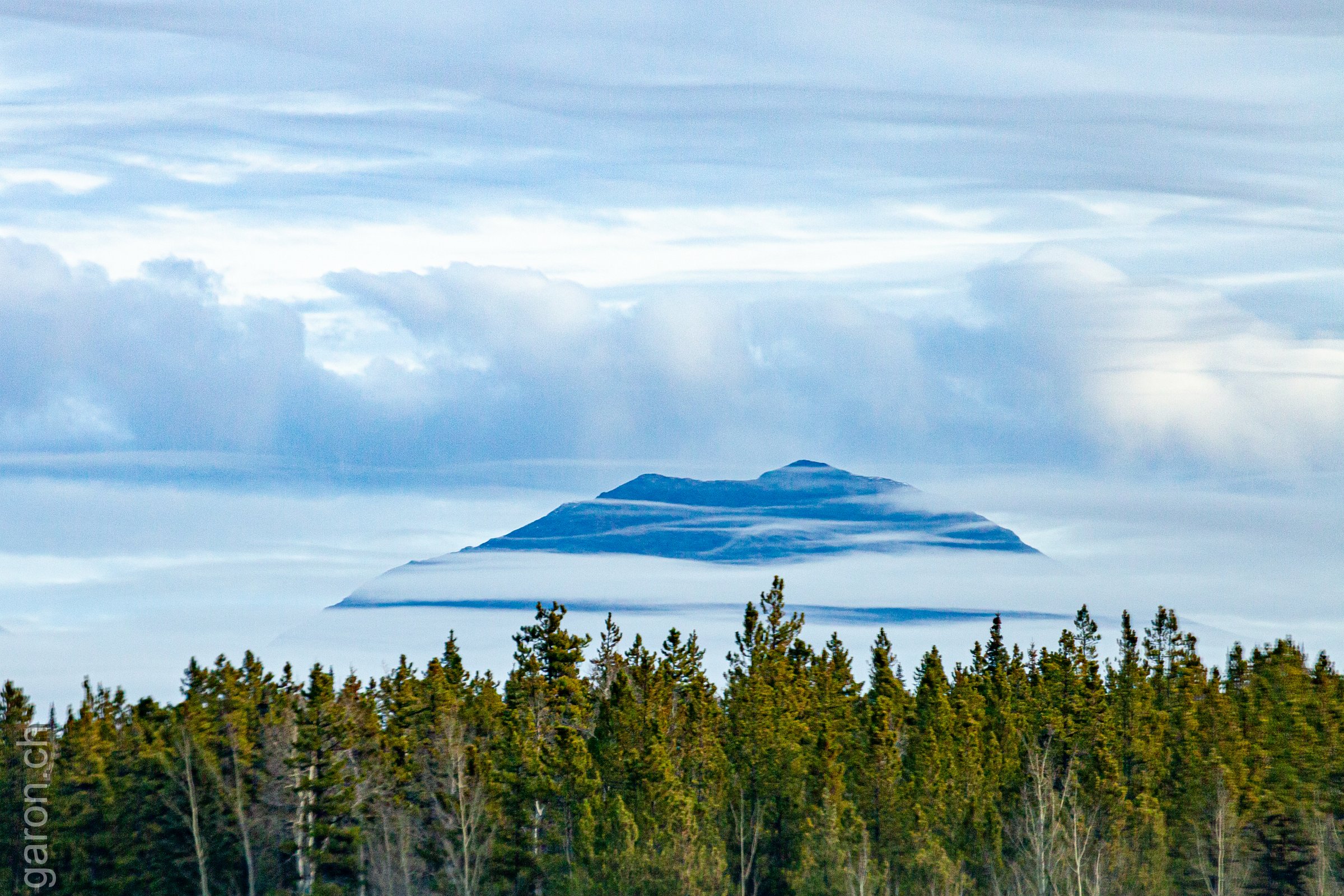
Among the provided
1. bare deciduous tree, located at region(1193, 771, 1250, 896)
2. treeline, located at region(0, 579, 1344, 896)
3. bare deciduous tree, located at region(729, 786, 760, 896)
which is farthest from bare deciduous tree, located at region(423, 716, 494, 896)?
bare deciduous tree, located at region(1193, 771, 1250, 896)

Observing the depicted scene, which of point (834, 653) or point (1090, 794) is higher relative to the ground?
point (834, 653)

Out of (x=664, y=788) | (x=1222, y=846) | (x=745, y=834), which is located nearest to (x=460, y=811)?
(x=664, y=788)

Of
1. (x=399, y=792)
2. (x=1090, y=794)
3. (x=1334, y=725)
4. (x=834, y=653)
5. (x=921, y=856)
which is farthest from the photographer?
(x=834, y=653)

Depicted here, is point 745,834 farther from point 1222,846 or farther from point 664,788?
point 1222,846

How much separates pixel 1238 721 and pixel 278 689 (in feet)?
171

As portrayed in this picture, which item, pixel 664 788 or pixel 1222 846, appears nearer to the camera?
pixel 664 788

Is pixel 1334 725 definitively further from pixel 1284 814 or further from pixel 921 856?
pixel 921 856

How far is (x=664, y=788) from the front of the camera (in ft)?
236

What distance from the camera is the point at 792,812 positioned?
78.2 m

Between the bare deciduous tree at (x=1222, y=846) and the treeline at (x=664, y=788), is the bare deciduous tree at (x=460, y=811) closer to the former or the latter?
the treeline at (x=664, y=788)

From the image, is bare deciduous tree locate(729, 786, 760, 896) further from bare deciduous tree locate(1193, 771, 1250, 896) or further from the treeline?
bare deciduous tree locate(1193, 771, 1250, 896)

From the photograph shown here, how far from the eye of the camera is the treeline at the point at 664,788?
73.7 meters

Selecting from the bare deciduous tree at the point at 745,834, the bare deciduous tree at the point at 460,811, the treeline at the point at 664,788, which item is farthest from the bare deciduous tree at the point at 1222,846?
the bare deciduous tree at the point at 460,811

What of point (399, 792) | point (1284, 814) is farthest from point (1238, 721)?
point (399, 792)
